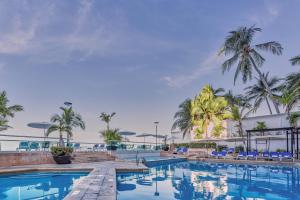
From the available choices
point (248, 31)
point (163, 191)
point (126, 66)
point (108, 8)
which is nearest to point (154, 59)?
point (126, 66)

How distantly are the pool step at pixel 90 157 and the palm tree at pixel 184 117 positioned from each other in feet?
57.7

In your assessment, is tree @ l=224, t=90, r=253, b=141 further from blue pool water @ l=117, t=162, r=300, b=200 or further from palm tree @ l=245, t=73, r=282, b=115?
blue pool water @ l=117, t=162, r=300, b=200

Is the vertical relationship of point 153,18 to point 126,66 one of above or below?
above

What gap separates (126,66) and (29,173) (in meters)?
13.4

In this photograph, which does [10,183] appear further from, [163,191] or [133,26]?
[133,26]

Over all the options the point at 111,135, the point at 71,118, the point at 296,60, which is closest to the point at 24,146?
the point at 71,118

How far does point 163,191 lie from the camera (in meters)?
10.1

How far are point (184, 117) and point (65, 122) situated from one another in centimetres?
1835

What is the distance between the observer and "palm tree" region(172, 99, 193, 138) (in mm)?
36844

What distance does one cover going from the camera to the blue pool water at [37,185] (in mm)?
9070

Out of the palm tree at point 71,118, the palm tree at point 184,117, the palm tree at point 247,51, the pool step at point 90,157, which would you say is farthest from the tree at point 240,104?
the palm tree at point 71,118

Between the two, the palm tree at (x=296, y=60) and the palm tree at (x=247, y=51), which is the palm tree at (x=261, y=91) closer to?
the palm tree at (x=247, y=51)

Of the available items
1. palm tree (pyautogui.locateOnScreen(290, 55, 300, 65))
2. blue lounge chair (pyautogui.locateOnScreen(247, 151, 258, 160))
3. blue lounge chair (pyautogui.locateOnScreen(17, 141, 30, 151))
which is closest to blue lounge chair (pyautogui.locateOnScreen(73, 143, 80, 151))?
blue lounge chair (pyautogui.locateOnScreen(17, 141, 30, 151))

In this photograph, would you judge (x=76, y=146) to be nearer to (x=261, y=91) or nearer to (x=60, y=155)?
(x=60, y=155)
